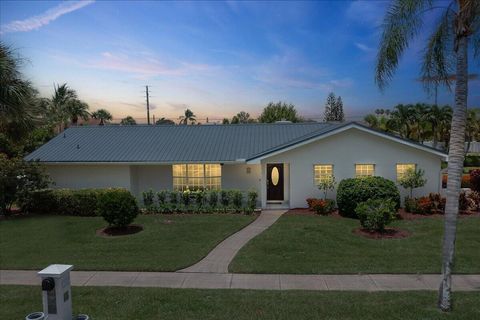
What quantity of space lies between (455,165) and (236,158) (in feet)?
41.3

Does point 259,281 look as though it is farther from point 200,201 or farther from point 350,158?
point 350,158

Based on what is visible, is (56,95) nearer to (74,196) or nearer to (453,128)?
(74,196)

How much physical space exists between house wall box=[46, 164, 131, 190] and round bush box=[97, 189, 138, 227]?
6.14 meters

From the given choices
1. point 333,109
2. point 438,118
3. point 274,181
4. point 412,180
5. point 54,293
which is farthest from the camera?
point 333,109

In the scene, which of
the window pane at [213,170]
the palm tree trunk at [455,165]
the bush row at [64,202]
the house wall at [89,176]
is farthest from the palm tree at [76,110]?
the palm tree trunk at [455,165]

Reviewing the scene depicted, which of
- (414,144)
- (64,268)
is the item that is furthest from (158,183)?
(64,268)

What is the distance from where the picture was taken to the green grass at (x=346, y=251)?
998 cm

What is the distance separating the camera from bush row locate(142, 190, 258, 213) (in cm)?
1802

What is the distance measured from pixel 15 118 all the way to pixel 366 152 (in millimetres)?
14069

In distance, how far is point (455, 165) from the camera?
7203 millimetres

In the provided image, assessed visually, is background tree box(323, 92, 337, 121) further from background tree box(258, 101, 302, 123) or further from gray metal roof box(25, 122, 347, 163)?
gray metal roof box(25, 122, 347, 163)

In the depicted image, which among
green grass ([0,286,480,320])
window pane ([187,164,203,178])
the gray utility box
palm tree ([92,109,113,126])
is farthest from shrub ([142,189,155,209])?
palm tree ([92,109,113,126])

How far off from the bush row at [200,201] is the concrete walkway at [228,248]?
1.36 metres

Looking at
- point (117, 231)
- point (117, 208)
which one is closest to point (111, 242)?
point (117, 208)
